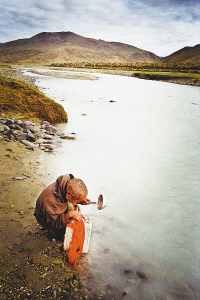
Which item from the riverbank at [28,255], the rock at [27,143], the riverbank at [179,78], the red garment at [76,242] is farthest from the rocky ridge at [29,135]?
the riverbank at [179,78]

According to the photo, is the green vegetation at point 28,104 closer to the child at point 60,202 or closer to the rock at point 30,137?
the rock at point 30,137

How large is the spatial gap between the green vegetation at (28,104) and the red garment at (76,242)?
7.89m

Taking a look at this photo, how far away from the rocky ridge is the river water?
529 mm

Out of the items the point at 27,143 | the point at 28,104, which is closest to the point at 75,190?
the point at 27,143

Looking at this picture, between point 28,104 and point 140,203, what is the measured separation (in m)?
7.93

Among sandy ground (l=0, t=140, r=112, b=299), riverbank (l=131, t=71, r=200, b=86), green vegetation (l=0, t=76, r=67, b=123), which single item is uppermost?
riverbank (l=131, t=71, r=200, b=86)

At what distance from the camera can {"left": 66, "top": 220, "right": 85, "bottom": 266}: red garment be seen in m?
2.72

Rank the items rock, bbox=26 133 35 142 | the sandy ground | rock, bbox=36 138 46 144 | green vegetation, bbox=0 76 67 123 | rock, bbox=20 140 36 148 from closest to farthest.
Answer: the sandy ground
rock, bbox=20 140 36 148
rock, bbox=26 133 35 142
rock, bbox=36 138 46 144
green vegetation, bbox=0 76 67 123

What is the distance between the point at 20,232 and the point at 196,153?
7751 millimetres

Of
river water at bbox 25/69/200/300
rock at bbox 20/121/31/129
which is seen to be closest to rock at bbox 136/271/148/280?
river water at bbox 25/69/200/300

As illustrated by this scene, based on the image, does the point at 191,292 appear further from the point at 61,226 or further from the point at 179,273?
the point at 61,226

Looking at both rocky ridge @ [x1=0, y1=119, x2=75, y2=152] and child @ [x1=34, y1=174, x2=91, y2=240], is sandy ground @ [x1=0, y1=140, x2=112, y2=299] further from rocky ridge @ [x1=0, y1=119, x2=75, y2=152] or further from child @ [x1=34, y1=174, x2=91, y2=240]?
rocky ridge @ [x1=0, y1=119, x2=75, y2=152]

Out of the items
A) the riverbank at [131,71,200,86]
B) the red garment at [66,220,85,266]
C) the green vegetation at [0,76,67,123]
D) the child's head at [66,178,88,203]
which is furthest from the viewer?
the riverbank at [131,71,200,86]

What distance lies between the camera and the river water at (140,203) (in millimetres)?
Answer: 2883
